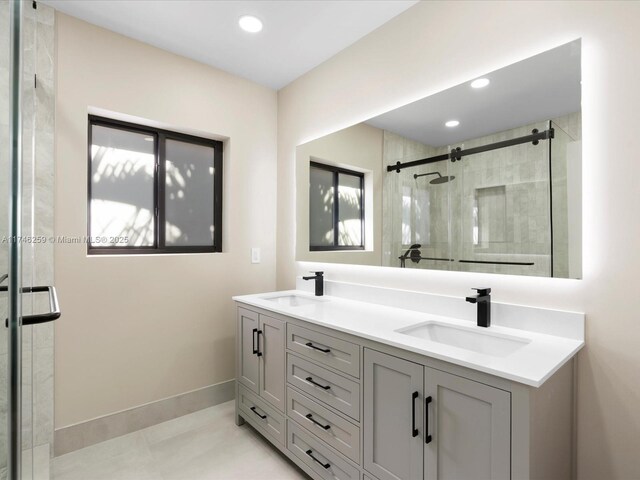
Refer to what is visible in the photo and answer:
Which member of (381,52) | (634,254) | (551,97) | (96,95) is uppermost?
(381,52)

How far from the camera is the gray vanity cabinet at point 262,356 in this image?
1.87 meters

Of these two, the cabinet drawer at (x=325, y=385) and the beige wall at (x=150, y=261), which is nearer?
the cabinet drawer at (x=325, y=385)

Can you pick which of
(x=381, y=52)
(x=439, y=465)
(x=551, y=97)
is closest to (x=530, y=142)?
(x=551, y=97)

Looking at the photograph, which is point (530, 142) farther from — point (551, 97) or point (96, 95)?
point (96, 95)

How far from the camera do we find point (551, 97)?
1.41 m

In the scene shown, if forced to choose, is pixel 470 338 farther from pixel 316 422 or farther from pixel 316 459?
pixel 316 459

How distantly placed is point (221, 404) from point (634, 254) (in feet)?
8.54

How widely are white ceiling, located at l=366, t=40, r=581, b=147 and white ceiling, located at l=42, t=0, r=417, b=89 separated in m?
0.63

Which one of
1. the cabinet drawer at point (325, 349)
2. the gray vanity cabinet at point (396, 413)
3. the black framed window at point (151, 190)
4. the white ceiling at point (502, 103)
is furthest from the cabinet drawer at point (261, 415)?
the white ceiling at point (502, 103)

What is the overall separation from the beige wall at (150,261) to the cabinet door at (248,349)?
16.6 inches

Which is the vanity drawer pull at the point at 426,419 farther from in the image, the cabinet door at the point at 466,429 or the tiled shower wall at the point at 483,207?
the tiled shower wall at the point at 483,207

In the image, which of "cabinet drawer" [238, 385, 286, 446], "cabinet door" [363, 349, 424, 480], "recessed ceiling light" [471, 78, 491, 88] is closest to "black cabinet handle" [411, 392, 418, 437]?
"cabinet door" [363, 349, 424, 480]

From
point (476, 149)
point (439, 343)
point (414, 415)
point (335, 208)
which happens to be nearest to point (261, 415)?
point (414, 415)

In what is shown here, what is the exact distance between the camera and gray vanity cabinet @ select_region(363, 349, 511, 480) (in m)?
1.03
